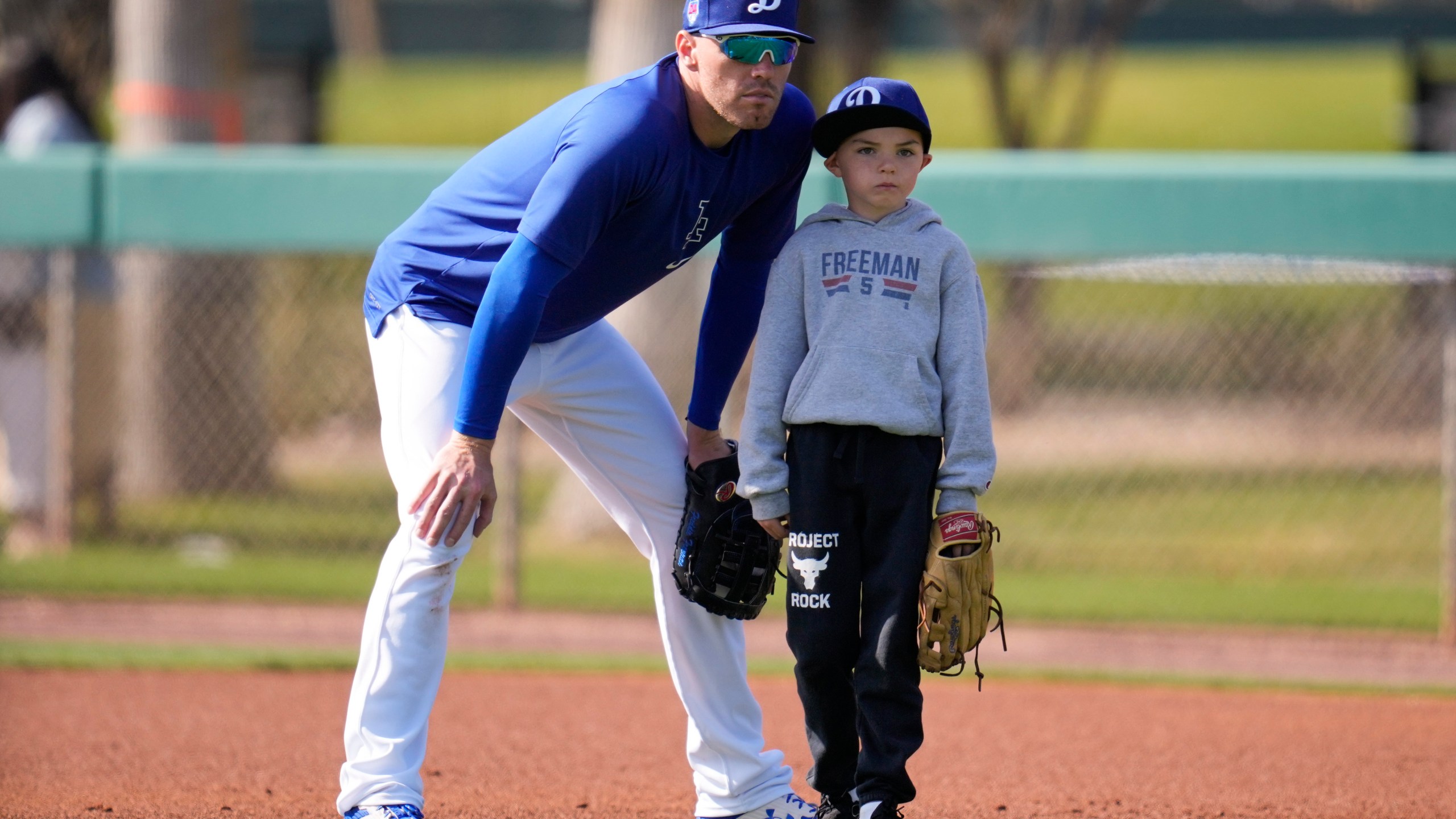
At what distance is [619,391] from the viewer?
3.41m

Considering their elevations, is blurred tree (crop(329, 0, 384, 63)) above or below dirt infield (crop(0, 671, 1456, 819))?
above

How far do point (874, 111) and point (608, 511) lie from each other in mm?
1208

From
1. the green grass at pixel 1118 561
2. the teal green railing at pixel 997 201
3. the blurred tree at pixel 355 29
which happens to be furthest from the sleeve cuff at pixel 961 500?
the blurred tree at pixel 355 29

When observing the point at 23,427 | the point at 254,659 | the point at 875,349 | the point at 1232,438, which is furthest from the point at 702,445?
the point at 1232,438

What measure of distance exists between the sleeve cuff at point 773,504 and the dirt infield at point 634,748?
1026mm

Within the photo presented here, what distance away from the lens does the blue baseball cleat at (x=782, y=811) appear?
3365mm

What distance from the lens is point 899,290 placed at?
3.12 meters

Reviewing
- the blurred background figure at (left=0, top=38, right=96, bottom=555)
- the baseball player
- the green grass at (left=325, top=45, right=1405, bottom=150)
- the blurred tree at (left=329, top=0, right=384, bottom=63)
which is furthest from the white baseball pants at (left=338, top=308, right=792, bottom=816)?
the blurred tree at (left=329, top=0, right=384, bottom=63)

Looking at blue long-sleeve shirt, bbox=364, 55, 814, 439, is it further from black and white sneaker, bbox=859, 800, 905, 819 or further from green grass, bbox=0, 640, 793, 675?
green grass, bbox=0, 640, 793, 675

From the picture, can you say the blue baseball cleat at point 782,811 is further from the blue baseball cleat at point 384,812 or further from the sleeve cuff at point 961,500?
the sleeve cuff at point 961,500

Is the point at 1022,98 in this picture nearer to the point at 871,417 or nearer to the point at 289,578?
the point at 289,578

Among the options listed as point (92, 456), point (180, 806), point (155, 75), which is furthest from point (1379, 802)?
point (155, 75)

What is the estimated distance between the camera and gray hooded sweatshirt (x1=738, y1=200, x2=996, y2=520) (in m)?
3.08

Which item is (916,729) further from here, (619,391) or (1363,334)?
(1363,334)
